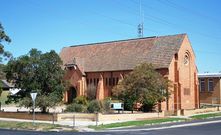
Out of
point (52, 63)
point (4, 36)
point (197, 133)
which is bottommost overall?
point (197, 133)

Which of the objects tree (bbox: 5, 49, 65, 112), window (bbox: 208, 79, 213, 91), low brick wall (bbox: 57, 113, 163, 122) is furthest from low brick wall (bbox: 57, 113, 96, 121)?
window (bbox: 208, 79, 213, 91)

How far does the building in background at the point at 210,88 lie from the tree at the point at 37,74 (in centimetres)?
3283

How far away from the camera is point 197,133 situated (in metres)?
27.8

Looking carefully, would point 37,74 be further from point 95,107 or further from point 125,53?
point 125,53

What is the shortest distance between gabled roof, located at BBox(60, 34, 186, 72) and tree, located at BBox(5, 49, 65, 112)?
17.0 metres

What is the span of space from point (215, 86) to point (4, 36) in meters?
40.4

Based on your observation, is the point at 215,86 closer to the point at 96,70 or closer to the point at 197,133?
the point at 96,70

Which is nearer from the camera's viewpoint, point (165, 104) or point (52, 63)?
point (52, 63)

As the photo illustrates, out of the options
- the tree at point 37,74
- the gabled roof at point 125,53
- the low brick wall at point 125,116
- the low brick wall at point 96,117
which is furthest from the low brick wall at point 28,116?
the gabled roof at point 125,53

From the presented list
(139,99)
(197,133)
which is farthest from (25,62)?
(197,133)

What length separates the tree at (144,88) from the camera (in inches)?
1884

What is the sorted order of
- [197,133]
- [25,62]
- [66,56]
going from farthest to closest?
[66,56] → [25,62] → [197,133]

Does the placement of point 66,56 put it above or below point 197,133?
above

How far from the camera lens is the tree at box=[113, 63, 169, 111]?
47844 mm
